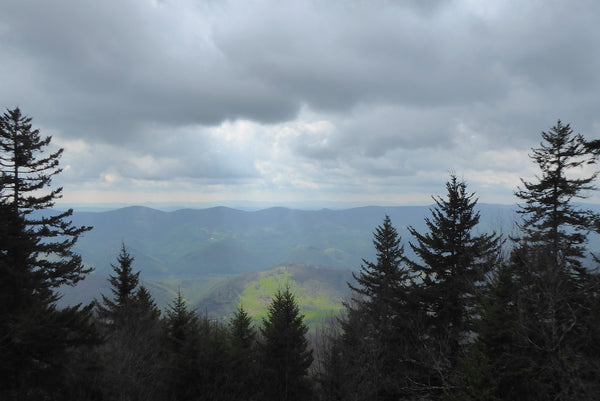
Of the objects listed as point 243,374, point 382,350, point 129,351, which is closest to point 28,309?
point 129,351

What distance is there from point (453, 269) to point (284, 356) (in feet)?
42.9

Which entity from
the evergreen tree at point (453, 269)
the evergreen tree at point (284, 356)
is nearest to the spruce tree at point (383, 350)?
the evergreen tree at point (453, 269)

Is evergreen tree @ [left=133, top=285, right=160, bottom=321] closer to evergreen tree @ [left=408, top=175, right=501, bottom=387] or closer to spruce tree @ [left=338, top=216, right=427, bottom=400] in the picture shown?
spruce tree @ [left=338, top=216, right=427, bottom=400]

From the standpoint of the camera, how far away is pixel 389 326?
16953mm

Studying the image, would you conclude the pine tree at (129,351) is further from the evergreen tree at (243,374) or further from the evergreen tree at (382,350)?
the evergreen tree at (382,350)

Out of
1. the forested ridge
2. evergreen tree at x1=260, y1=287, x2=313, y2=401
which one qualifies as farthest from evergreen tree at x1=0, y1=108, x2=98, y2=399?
evergreen tree at x1=260, y1=287, x2=313, y2=401

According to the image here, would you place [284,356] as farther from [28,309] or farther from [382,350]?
[28,309]

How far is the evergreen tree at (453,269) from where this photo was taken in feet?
47.2

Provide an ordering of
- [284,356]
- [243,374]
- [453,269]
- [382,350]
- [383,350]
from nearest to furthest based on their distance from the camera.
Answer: [453,269]
[382,350]
[383,350]
[243,374]
[284,356]

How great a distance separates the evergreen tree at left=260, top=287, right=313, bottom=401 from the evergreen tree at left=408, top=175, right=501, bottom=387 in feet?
31.8

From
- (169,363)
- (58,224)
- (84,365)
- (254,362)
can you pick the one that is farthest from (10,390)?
(254,362)

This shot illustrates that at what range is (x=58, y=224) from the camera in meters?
18.2

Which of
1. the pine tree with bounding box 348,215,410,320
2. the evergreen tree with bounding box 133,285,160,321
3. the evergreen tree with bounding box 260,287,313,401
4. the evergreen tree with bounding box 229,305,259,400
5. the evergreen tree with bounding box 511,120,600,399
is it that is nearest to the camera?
the evergreen tree with bounding box 511,120,600,399

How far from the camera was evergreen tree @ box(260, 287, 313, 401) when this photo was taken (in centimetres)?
1977
